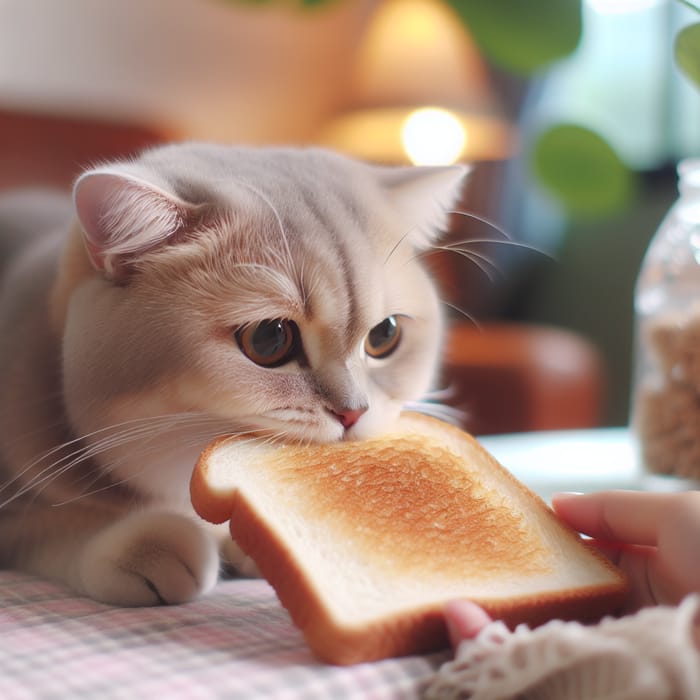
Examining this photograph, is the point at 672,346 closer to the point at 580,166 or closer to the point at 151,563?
the point at 580,166

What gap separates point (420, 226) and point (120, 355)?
0.44 m

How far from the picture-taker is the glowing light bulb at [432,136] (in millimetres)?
3162

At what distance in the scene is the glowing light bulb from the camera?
3.16 m

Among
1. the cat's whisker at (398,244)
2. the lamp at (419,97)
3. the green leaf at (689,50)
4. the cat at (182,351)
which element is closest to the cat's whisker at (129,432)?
the cat at (182,351)

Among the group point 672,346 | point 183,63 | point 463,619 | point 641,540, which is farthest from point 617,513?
point 183,63

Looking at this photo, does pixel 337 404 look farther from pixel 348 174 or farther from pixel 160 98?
pixel 160 98

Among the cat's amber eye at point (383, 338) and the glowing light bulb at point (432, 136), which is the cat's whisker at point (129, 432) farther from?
the glowing light bulb at point (432, 136)

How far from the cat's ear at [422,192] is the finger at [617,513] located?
391mm

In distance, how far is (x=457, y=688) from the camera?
54cm

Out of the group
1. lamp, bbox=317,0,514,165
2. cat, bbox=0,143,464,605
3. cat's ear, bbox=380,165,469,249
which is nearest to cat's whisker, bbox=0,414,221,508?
cat, bbox=0,143,464,605

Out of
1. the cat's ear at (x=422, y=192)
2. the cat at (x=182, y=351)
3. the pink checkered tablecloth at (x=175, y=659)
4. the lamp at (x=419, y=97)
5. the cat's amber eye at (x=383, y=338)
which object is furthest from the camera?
the lamp at (x=419, y=97)

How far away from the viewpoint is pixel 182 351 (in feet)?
2.51

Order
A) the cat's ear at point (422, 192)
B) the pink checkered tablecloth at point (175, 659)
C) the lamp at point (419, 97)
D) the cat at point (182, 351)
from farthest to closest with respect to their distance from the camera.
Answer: the lamp at point (419, 97) < the cat's ear at point (422, 192) < the cat at point (182, 351) < the pink checkered tablecloth at point (175, 659)

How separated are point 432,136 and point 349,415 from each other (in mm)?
2571
